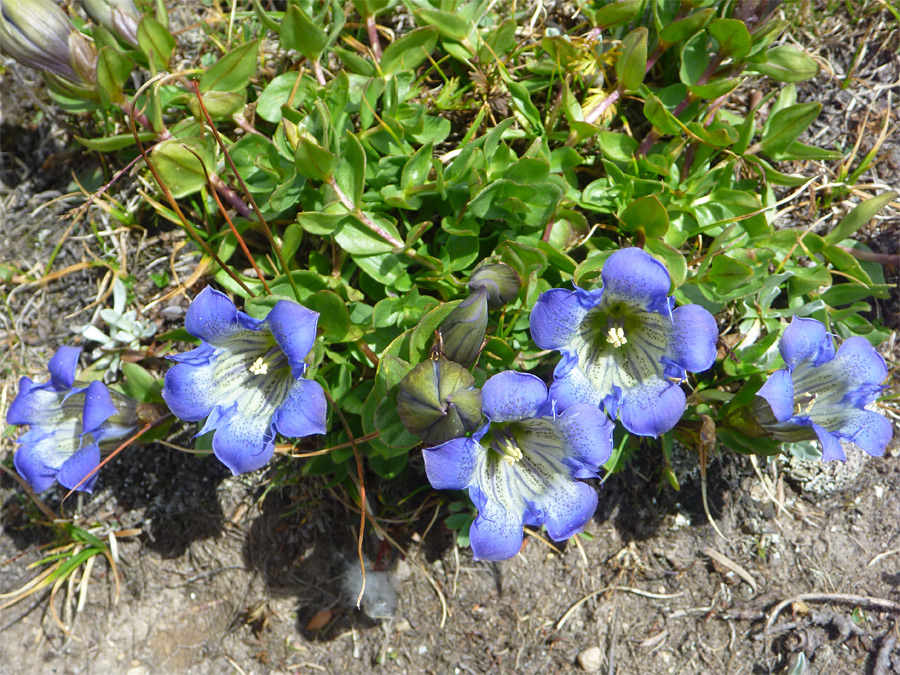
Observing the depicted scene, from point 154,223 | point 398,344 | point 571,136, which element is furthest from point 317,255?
point 571,136

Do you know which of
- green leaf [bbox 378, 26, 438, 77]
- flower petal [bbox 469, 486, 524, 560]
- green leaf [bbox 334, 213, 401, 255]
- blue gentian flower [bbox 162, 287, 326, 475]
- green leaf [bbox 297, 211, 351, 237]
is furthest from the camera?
green leaf [bbox 378, 26, 438, 77]

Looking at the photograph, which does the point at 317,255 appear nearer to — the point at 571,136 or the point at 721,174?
the point at 571,136

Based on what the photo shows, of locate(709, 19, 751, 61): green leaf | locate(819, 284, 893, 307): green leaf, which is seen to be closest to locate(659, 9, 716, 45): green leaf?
locate(709, 19, 751, 61): green leaf

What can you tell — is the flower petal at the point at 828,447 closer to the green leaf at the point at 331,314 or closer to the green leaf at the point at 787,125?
the green leaf at the point at 787,125

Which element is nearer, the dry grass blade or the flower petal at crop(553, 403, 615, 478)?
the flower petal at crop(553, 403, 615, 478)

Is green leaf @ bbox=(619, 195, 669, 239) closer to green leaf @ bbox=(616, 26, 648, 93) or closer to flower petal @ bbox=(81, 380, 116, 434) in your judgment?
green leaf @ bbox=(616, 26, 648, 93)

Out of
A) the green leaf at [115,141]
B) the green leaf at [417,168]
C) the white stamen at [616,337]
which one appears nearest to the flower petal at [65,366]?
the green leaf at [115,141]
